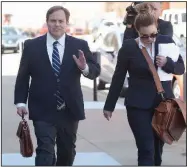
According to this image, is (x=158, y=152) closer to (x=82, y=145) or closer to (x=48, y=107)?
(x=48, y=107)

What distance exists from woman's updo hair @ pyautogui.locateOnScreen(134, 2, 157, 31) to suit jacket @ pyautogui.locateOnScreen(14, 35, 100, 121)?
58 centimetres

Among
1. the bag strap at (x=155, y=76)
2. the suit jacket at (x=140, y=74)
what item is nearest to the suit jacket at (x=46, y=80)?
the suit jacket at (x=140, y=74)

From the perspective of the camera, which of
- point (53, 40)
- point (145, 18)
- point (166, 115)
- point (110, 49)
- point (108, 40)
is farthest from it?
point (108, 40)

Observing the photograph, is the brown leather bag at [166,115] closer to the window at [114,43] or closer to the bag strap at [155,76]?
the bag strap at [155,76]

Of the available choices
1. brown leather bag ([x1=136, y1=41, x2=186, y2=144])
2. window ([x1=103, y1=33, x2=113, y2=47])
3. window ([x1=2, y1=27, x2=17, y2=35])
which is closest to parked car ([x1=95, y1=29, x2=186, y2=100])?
window ([x1=103, y1=33, x2=113, y2=47])

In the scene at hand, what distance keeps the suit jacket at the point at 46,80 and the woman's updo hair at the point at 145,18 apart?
1.90ft

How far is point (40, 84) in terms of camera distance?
508cm

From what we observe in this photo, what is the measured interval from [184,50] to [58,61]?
27.8 ft

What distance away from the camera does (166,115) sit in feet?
15.8

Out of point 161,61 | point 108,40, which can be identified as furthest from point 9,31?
point 161,61

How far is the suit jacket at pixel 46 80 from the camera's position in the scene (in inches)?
199

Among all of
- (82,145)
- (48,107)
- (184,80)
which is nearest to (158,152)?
(48,107)

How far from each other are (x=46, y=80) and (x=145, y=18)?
1054 millimetres

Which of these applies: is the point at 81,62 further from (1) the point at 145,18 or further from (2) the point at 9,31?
(2) the point at 9,31
